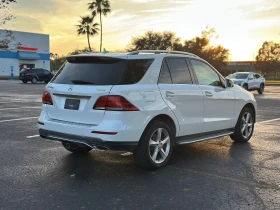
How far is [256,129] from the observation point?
9453 mm

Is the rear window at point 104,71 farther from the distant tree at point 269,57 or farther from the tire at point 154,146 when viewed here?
the distant tree at point 269,57

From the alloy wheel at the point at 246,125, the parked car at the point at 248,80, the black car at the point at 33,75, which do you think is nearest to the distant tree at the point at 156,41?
the black car at the point at 33,75

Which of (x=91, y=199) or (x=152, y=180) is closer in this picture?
(x=91, y=199)

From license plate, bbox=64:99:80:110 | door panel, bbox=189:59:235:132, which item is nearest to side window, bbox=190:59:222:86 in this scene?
door panel, bbox=189:59:235:132

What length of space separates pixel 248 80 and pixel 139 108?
21.0 metres

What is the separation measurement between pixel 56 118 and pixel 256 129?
5.87m

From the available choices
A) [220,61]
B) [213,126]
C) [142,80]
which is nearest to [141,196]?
[142,80]

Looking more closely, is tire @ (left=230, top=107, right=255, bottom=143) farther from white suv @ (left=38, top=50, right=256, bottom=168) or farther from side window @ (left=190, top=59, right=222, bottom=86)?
white suv @ (left=38, top=50, right=256, bottom=168)

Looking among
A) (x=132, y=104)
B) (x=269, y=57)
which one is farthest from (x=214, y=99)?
(x=269, y=57)

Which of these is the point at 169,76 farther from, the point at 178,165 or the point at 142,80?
the point at 178,165

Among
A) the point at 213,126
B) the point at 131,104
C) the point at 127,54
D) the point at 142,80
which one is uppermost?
the point at 127,54

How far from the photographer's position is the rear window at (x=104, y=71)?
5223 millimetres

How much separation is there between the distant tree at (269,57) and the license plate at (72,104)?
8657 cm

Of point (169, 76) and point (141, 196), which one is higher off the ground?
point (169, 76)
